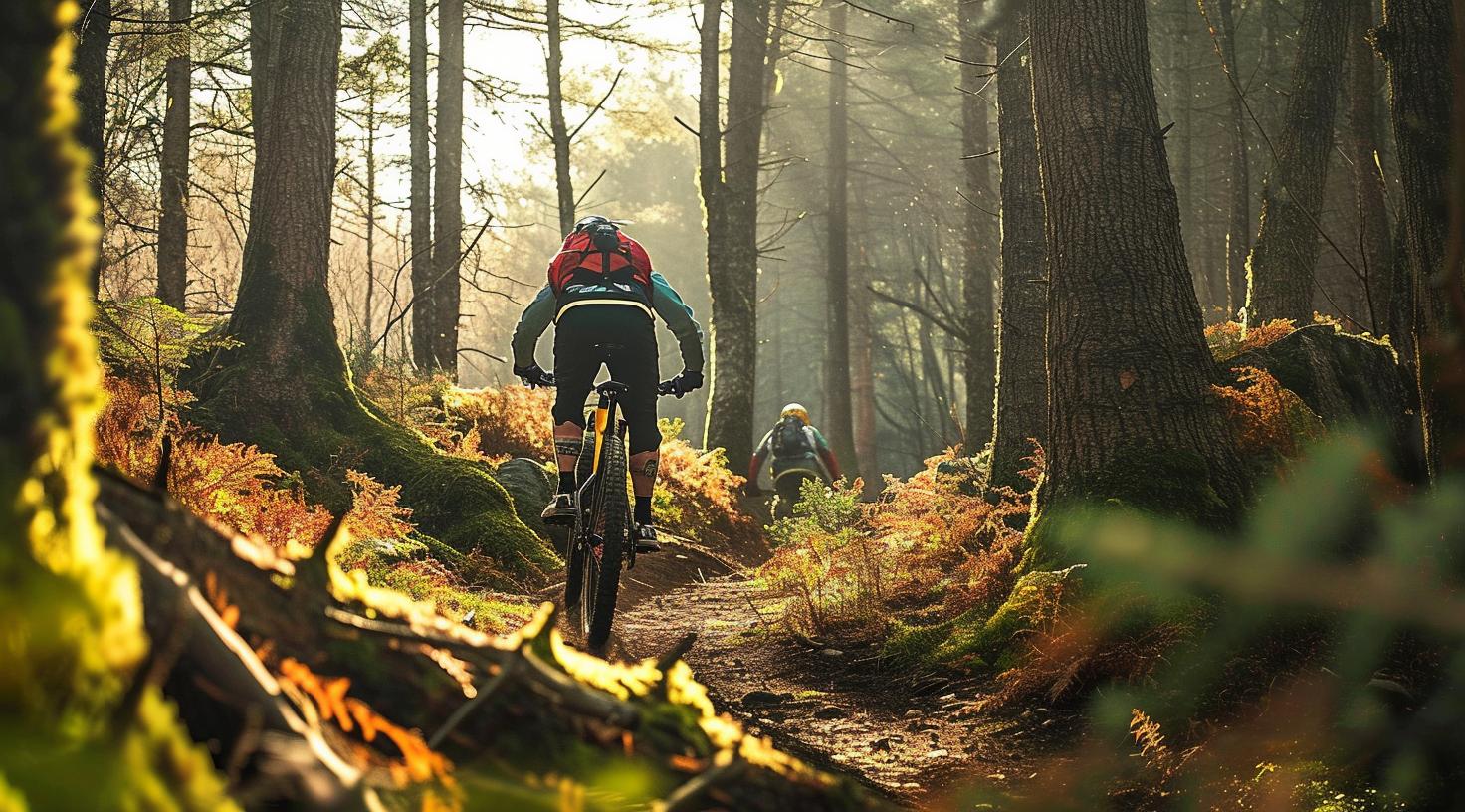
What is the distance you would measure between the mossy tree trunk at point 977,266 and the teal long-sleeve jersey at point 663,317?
323 inches

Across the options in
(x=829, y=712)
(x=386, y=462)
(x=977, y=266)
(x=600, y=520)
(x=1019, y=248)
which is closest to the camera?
(x=829, y=712)

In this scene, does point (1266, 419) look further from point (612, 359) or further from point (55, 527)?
point (55, 527)

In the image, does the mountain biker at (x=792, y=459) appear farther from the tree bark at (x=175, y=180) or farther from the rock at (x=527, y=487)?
the tree bark at (x=175, y=180)

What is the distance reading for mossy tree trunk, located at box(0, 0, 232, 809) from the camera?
0.72 metres

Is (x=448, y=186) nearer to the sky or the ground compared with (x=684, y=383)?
nearer to the sky

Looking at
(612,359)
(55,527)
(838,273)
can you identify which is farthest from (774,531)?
(838,273)

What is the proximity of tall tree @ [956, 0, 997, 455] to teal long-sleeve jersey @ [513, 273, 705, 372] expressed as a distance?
8.22 meters

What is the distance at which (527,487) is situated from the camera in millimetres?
11656

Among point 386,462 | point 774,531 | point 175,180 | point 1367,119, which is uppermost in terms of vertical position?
point 1367,119

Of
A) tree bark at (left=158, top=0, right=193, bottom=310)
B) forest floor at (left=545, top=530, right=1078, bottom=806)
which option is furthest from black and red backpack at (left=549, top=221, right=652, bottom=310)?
tree bark at (left=158, top=0, right=193, bottom=310)

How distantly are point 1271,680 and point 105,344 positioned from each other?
21.1ft

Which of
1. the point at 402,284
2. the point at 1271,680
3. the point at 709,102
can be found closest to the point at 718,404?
the point at 709,102

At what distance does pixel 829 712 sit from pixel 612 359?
271cm

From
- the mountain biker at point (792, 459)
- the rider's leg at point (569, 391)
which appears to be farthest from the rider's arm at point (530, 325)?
the mountain biker at point (792, 459)
